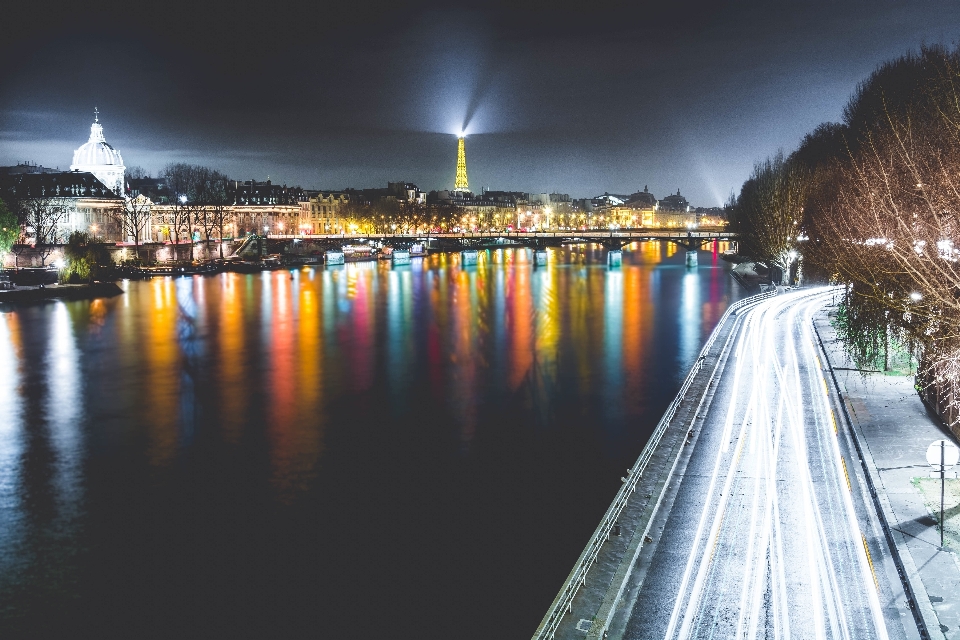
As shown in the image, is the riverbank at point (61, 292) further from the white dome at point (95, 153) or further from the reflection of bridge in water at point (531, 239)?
the white dome at point (95, 153)

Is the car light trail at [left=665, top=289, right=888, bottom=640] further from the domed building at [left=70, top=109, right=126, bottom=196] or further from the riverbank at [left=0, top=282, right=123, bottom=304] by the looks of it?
the domed building at [left=70, top=109, right=126, bottom=196]

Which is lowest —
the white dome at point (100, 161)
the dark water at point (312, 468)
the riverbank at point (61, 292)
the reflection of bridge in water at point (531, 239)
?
the dark water at point (312, 468)

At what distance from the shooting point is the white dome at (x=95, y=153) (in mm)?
91812

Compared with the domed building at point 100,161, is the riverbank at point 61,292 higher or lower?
lower

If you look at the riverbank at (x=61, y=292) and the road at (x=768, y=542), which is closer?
the road at (x=768, y=542)

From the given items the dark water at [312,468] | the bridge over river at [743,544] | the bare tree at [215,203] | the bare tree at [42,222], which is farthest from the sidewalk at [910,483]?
the bare tree at [215,203]

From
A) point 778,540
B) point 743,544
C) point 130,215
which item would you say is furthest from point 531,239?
point 743,544

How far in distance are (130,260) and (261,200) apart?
140ft

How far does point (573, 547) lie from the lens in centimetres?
1267

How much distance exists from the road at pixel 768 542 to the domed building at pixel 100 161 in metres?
90.4

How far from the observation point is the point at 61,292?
4806 cm

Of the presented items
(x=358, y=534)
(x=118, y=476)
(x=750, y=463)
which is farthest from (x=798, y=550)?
(x=118, y=476)

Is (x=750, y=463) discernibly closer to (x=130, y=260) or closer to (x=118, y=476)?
(x=118, y=476)

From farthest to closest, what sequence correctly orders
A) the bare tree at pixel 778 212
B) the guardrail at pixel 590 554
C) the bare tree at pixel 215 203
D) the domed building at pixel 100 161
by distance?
the domed building at pixel 100 161 < the bare tree at pixel 215 203 < the bare tree at pixel 778 212 < the guardrail at pixel 590 554
